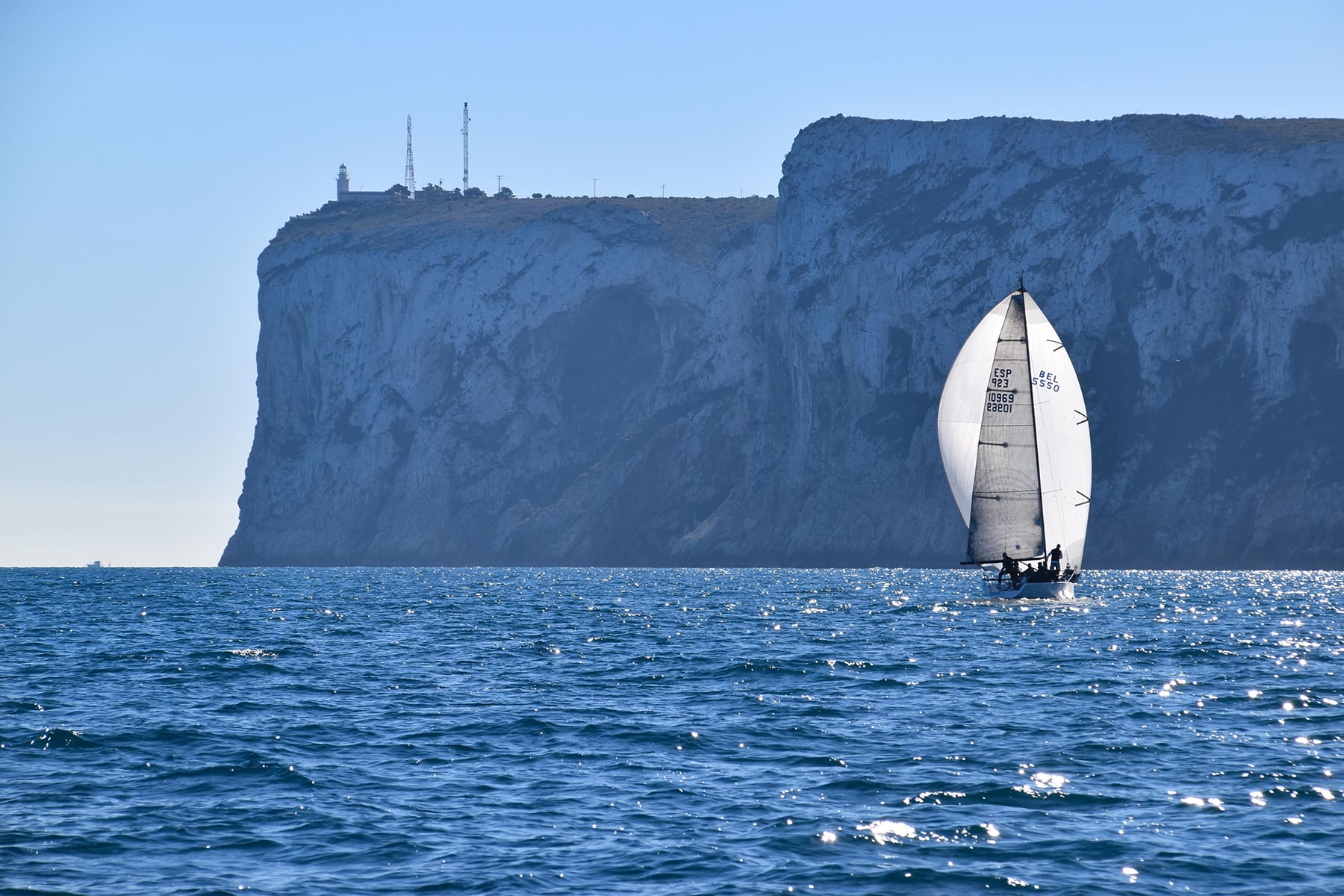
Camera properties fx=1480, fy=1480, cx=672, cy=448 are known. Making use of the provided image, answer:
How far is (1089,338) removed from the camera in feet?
374

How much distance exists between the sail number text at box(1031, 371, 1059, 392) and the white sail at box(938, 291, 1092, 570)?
39 millimetres

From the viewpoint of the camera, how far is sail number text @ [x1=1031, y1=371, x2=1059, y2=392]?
5447 centimetres

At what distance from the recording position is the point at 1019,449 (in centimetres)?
5488

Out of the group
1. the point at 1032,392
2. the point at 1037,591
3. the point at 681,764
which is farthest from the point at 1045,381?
the point at 681,764

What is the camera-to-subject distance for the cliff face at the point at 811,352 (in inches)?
4313

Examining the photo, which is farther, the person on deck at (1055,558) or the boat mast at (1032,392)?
the person on deck at (1055,558)

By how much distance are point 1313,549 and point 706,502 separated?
52602 mm

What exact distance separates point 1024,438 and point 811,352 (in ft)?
243

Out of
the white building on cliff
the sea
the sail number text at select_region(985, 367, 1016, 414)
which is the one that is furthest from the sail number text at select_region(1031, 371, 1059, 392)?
the white building on cliff

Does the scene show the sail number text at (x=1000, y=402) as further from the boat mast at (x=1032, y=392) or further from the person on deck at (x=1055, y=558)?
the person on deck at (x=1055, y=558)

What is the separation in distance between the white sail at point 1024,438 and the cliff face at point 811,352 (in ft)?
179

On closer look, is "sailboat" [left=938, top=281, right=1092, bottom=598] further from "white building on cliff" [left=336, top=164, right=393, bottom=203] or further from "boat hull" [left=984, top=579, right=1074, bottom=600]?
"white building on cliff" [left=336, top=164, right=393, bottom=203]

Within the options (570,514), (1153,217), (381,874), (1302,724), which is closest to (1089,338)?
(1153,217)

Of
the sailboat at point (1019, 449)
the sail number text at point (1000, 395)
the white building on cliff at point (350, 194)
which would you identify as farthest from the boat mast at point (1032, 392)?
the white building on cliff at point (350, 194)
